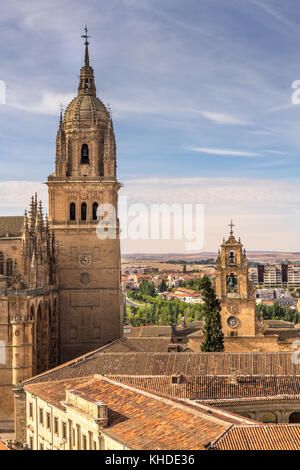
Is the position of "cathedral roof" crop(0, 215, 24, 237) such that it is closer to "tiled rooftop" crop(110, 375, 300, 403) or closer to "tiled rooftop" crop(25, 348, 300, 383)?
"tiled rooftop" crop(25, 348, 300, 383)

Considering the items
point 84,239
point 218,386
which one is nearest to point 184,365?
point 218,386

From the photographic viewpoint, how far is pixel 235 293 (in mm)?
55531

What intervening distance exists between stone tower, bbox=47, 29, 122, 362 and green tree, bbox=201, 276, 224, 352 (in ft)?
29.1

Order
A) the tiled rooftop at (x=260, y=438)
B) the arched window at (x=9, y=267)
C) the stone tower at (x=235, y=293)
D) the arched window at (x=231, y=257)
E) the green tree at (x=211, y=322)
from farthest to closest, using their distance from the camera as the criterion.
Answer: the arched window at (x=9, y=267) < the arched window at (x=231, y=257) < the stone tower at (x=235, y=293) < the green tree at (x=211, y=322) < the tiled rooftop at (x=260, y=438)

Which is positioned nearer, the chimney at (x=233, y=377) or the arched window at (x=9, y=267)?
the chimney at (x=233, y=377)

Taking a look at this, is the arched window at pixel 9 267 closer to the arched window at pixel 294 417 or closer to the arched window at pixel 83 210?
the arched window at pixel 83 210

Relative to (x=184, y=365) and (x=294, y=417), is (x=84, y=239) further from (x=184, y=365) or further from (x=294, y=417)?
(x=294, y=417)

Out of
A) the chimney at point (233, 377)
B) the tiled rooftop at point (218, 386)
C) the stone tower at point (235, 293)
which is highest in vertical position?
the stone tower at point (235, 293)

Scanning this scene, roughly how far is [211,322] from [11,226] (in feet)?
69.9

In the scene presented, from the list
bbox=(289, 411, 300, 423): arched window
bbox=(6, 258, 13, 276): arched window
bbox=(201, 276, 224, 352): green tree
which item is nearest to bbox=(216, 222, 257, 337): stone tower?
bbox=(201, 276, 224, 352): green tree

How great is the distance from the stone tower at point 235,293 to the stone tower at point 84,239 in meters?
9.03

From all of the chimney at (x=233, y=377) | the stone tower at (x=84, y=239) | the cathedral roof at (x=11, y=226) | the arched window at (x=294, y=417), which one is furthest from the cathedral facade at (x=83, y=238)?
the arched window at (x=294, y=417)

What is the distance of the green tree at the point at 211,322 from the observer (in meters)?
50.5
